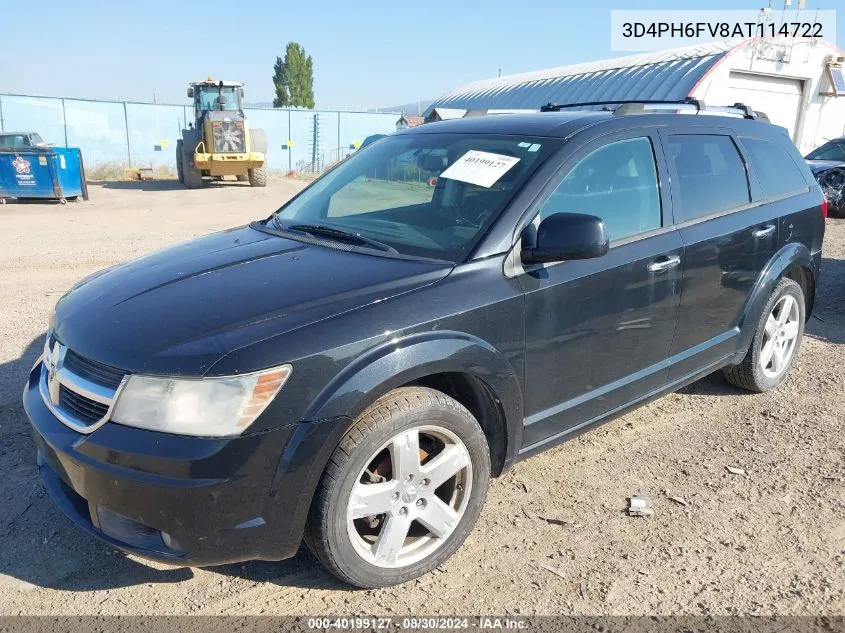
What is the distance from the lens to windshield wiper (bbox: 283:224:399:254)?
2.91 meters

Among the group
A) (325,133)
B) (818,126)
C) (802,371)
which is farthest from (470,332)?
(325,133)

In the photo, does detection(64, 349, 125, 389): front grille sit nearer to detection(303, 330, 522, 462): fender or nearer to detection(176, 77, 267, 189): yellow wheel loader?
detection(303, 330, 522, 462): fender

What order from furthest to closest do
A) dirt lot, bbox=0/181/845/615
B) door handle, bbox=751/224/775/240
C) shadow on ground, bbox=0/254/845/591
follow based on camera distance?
door handle, bbox=751/224/775/240, shadow on ground, bbox=0/254/845/591, dirt lot, bbox=0/181/845/615

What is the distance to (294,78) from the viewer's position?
206 ft

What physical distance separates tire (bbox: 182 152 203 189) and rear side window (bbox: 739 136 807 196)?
64.6ft

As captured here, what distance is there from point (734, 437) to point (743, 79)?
2225 centimetres

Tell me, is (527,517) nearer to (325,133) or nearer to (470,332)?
(470,332)

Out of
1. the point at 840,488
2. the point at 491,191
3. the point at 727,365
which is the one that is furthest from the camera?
the point at 727,365

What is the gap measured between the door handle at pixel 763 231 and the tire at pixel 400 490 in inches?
90.9

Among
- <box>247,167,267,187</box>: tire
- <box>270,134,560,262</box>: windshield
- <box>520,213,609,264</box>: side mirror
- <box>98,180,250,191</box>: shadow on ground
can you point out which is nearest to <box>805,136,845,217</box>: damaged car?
<box>270,134,560,262</box>: windshield

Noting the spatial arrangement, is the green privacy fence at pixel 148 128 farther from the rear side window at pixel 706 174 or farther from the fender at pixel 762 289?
Answer: the fender at pixel 762 289

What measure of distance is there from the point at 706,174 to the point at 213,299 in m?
2.77

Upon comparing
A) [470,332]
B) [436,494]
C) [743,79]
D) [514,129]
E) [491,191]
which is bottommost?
[436,494]

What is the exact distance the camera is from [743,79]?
22.2 meters
